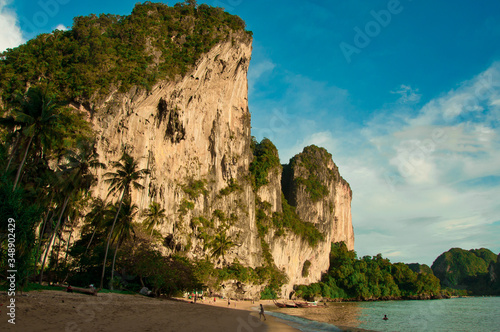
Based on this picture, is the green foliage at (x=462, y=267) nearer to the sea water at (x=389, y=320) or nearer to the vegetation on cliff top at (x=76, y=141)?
the sea water at (x=389, y=320)

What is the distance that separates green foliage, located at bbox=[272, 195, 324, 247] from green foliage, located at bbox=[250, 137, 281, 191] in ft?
27.5

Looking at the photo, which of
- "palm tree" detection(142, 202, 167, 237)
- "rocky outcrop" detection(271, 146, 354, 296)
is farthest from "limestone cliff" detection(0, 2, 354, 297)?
"rocky outcrop" detection(271, 146, 354, 296)

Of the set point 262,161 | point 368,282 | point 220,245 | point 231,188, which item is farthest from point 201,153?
point 368,282

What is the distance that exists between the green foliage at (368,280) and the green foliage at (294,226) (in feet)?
34.9

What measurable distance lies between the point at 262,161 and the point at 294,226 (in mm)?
16651

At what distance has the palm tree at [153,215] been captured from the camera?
36688 millimetres

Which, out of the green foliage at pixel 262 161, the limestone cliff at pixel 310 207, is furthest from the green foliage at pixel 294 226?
the green foliage at pixel 262 161

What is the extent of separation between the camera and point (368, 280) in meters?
88.2

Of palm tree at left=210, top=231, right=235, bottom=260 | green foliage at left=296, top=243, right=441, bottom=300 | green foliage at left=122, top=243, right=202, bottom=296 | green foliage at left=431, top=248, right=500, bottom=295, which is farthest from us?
green foliage at left=431, top=248, right=500, bottom=295

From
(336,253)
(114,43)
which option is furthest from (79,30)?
(336,253)

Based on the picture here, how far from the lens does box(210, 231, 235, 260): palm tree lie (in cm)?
4747

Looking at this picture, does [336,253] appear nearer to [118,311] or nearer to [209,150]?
[209,150]

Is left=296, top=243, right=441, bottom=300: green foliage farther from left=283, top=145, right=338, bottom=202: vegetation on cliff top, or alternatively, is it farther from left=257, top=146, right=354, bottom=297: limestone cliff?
left=283, top=145, right=338, bottom=202: vegetation on cliff top

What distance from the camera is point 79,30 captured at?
43.3 metres
